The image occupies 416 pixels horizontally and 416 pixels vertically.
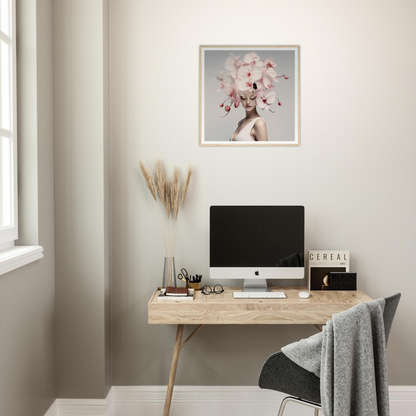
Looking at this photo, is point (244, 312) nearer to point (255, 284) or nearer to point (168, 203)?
point (255, 284)

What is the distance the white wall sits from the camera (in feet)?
7.57

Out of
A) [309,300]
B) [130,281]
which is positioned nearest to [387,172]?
[309,300]

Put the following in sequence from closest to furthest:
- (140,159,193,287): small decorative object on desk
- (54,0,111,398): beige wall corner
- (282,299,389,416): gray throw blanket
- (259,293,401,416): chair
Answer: (282,299,389,416): gray throw blanket < (259,293,401,416): chair < (54,0,111,398): beige wall corner < (140,159,193,287): small decorative object on desk

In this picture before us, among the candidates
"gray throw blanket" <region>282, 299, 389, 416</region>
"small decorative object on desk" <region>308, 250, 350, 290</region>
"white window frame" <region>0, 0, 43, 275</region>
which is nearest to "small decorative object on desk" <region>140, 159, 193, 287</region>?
"white window frame" <region>0, 0, 43, 275</region>

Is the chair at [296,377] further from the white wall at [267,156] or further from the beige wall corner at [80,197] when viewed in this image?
the beige wall corner at [80,197]

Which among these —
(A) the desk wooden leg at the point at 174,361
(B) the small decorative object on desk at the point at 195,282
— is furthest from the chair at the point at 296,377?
(B) the small decorative object on desk at the point at 195,282

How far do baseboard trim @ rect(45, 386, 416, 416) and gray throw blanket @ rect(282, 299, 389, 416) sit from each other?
998 millimetres

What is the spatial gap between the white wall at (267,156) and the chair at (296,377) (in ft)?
2.38

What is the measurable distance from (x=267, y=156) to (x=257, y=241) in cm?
54

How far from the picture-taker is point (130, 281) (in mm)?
2354

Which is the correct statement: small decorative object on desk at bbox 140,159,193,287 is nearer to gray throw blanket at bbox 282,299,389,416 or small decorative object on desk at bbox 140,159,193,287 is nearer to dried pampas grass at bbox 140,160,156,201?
dried pampas grass at bbox 140,160,156,201

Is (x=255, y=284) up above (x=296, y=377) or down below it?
above

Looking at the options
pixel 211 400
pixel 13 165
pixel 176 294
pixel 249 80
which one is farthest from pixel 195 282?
pixel 249 80

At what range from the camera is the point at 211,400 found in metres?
2.35
